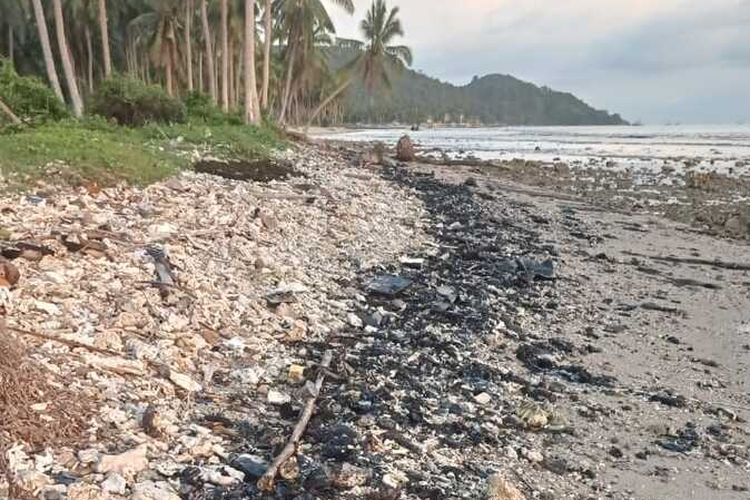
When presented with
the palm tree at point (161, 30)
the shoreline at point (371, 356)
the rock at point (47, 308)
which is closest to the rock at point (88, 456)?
the shoreline at point (371, 356)

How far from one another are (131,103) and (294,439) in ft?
57.3

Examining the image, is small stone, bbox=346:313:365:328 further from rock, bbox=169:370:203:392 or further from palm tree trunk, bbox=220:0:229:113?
palm tree trunk, bbox=220:0:229:113

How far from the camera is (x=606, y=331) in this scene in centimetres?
771

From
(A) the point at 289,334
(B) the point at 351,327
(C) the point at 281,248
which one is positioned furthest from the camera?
(C) the point at 281,248

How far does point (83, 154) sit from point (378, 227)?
4670 millimetres

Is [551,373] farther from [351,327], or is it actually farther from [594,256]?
[594,256]

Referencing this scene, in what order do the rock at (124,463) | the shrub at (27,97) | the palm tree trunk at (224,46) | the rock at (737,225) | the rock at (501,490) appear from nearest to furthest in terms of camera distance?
the rock at (124,463) → the rock at (501,490) → the rock at (737,225) → the shrub at (27,97) → the palm tree trunk at (224,46)

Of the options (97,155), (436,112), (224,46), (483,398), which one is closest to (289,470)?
(483,398)

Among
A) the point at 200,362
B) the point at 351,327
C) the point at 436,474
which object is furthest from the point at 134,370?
the point at 351,327

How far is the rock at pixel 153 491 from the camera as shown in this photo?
11.3 feet

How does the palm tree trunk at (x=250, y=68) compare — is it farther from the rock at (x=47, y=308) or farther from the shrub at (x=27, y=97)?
the rock at (x=47, y=308)

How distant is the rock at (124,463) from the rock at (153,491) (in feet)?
0.41

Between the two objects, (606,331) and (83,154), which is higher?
(83,154)

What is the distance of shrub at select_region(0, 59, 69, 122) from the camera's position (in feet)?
59.9
